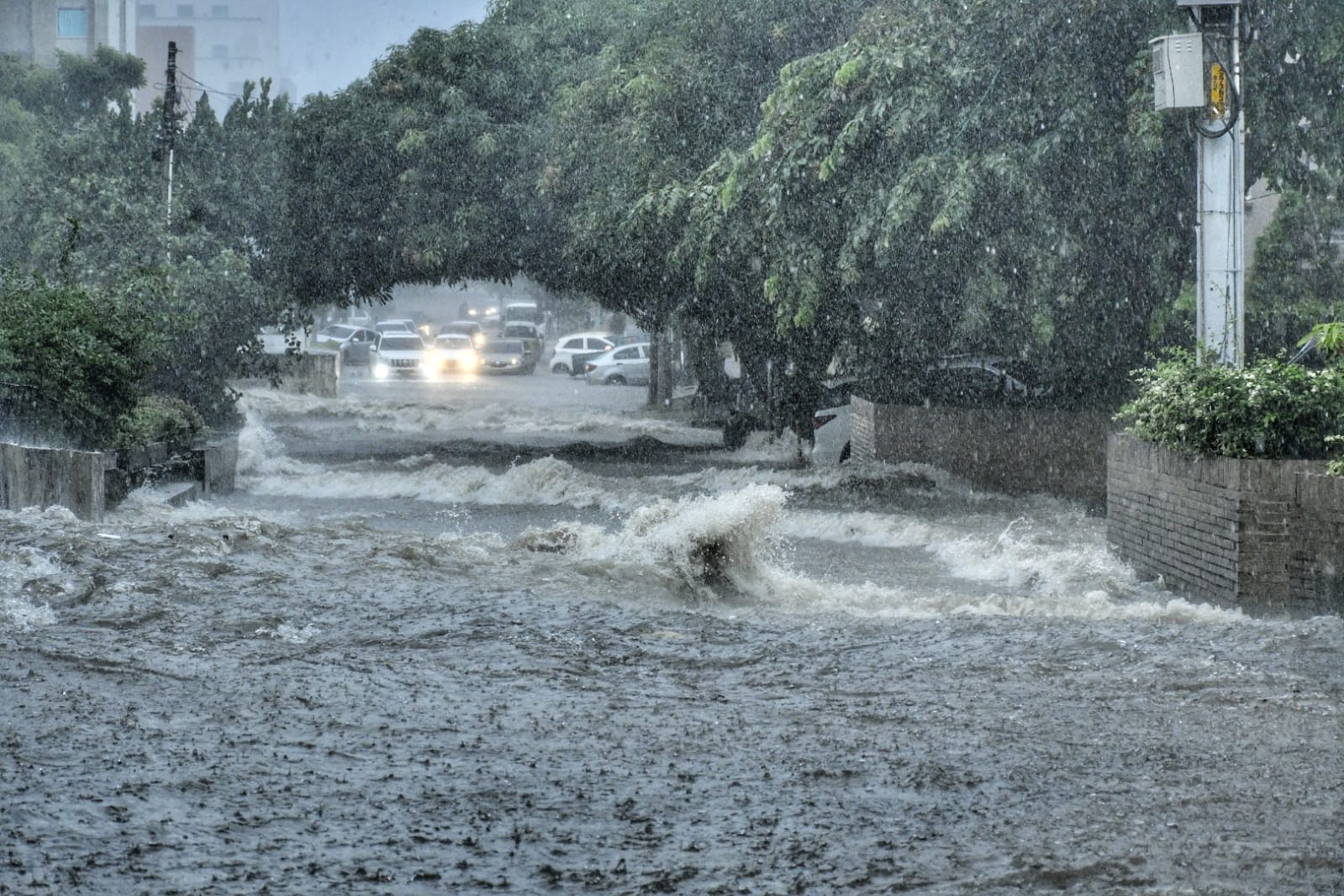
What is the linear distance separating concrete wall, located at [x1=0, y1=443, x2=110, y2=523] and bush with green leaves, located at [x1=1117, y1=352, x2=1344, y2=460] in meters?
8.22

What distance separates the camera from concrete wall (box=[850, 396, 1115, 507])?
18094mm

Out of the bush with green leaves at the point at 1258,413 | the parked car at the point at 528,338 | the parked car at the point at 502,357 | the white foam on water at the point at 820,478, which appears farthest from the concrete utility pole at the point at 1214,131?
the parked car at the point at 528,338

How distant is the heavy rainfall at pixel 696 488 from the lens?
5.71 metres

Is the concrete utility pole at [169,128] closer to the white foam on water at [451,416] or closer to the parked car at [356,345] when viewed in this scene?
the white foam on water at [451,416]

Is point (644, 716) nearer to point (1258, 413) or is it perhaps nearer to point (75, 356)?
point (1258, 413)

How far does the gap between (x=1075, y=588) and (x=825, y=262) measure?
7.06m

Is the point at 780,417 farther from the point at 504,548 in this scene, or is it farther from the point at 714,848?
the point at 714,848

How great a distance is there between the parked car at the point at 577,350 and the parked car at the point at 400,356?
19.5 feet

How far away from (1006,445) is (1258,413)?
8.24 m

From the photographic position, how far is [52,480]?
532 inches

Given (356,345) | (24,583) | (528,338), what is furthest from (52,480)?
(356,345)

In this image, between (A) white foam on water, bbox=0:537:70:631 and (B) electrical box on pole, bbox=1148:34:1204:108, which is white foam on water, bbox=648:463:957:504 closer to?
(B) electrical box on pole, bbox=1148:34:1204:108

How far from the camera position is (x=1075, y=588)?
1139cm

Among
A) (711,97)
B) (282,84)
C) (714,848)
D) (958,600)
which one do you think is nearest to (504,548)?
(958,600)
